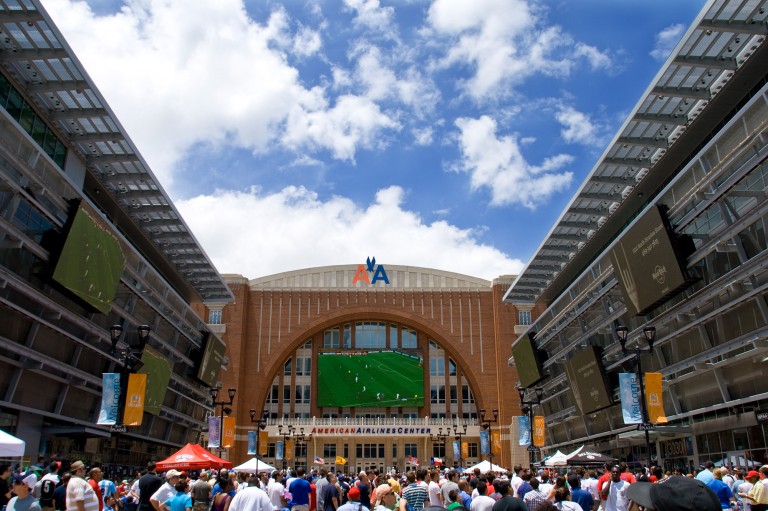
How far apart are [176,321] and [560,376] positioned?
95.3 ft

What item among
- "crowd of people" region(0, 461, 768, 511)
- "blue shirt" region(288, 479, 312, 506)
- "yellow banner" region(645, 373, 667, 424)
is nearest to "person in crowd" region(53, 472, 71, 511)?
"crowd of people" region(0, 461, 768, 511)

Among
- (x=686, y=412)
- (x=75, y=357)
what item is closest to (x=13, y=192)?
(x=75, y=357)

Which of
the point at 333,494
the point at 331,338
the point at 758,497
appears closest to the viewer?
the point at 758,497

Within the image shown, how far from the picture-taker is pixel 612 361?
151ft

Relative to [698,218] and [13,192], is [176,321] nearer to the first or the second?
[13,192]

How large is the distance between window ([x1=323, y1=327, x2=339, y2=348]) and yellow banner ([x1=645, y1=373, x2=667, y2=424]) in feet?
185

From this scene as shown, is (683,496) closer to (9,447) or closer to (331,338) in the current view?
(9,447)

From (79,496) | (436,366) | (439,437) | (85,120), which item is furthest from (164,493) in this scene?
(436,366)

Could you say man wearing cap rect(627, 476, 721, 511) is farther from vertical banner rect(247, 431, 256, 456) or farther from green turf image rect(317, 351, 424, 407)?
green turf image rect(317, 351, 424, 407)

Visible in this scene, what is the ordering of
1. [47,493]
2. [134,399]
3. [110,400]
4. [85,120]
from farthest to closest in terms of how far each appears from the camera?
[85,120]
[110,400]
[134,399]
[47,493]

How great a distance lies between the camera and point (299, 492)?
18531 millimetres

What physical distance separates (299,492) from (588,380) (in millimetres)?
30297

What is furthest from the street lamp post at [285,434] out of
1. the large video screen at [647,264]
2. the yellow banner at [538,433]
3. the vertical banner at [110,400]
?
the large video screen at [647,264]

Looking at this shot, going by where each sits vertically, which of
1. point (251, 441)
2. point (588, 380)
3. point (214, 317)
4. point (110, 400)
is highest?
point (214, 317)
